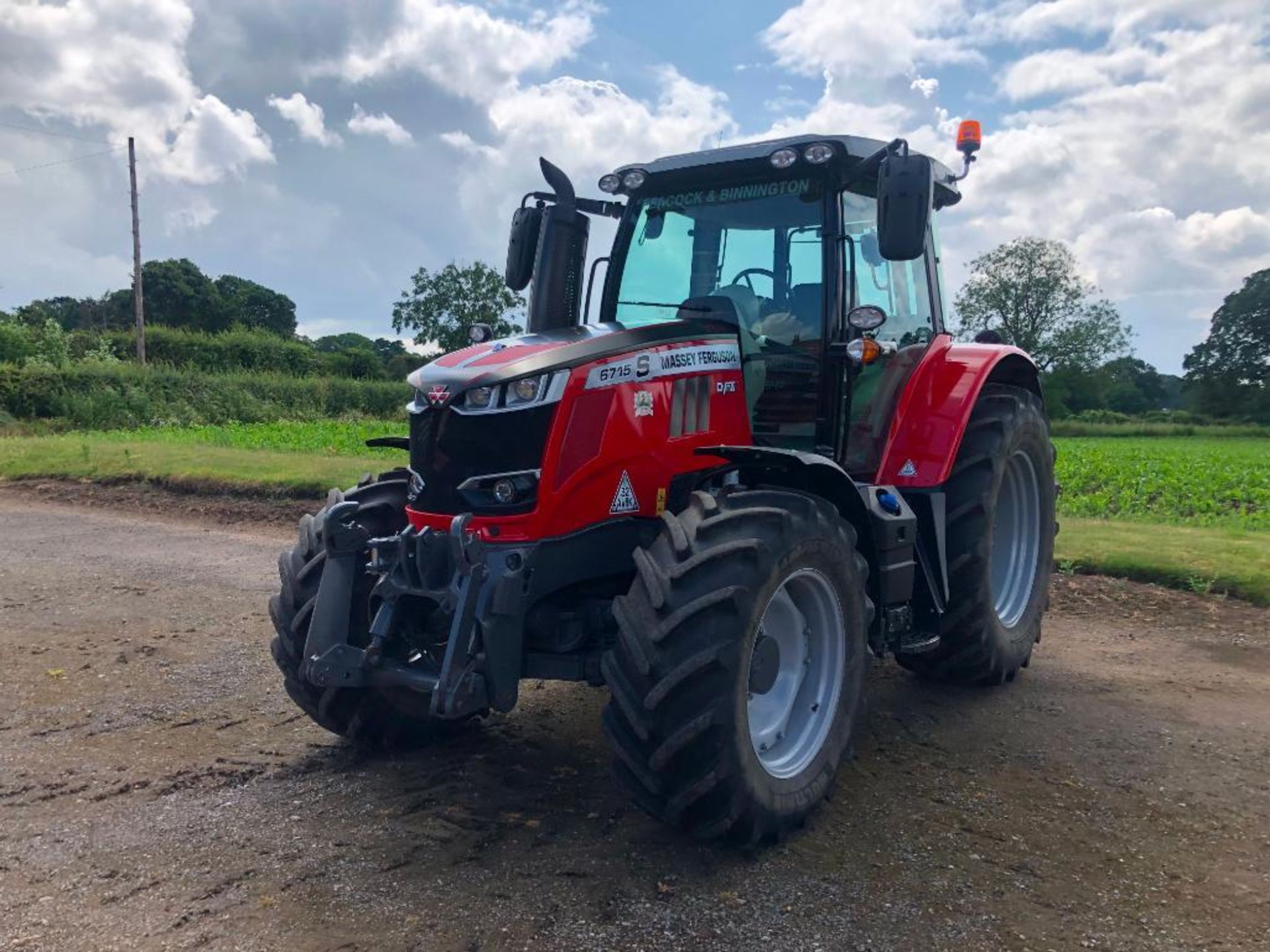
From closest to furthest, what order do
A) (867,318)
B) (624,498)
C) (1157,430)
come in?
1. (624,498)
2. (867,318)
3. (1157,430)

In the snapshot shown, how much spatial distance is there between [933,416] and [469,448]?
7.97ft

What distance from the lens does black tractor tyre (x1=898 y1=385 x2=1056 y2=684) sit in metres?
5.20

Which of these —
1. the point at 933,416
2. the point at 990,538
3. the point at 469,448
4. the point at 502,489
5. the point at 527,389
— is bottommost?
the point at 990,538

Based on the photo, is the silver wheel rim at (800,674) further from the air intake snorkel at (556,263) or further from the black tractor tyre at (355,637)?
the air intake snorkel at (556,263)

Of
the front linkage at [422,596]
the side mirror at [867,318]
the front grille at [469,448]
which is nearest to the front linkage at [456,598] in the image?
the front linkage at [422,596]

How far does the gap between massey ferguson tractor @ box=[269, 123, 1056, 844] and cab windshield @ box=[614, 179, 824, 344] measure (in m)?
0.01

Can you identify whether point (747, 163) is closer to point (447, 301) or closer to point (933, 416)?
point (933, 416)

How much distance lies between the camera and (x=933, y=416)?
518 centimetres

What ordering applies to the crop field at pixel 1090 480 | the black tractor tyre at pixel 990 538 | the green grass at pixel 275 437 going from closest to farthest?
the black tractor tyre at pixel 990 538
the crop field at pixel 1090 480
the green grass at pixel 275 437

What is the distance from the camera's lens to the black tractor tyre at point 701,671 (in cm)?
336

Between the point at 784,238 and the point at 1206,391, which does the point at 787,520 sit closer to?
the point at 784,238

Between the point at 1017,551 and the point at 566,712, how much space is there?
9.50ft

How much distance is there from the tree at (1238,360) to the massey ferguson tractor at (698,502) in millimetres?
58312

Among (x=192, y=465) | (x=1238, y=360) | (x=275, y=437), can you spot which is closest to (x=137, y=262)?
(x=275, y=437)
